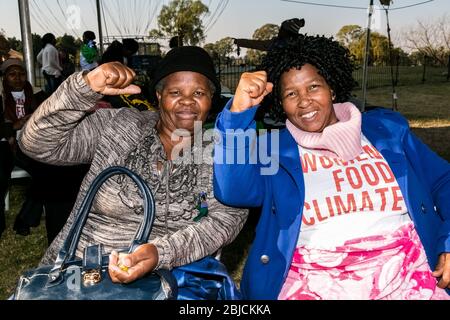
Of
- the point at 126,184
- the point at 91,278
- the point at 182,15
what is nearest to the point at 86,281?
the point at 91,278

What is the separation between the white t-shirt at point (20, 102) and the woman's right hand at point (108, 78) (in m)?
4.38

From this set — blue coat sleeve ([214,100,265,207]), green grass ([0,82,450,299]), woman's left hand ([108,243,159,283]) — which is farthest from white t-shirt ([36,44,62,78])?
woman's left hand ([108,243,159,283])

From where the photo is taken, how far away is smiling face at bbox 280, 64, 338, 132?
2393 millimetres

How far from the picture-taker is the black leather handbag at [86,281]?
1.68 metres

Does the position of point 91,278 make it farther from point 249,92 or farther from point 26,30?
point 26,30

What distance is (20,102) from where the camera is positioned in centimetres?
604

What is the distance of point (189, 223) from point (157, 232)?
6.1 inches

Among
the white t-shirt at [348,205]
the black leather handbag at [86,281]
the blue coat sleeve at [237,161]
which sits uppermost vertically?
the blue coat sleeve at [237,161]

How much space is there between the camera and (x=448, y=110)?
14664mm

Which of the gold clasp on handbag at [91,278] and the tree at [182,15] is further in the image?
the tree at [182,15]

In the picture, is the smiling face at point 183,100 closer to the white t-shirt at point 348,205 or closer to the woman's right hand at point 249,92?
the woman's right hand at point 249,92

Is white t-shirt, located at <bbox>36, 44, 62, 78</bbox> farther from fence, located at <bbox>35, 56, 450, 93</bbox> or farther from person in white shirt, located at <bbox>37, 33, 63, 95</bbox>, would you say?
fence, located at <bbox>35, 56, 450, 93</bbox>

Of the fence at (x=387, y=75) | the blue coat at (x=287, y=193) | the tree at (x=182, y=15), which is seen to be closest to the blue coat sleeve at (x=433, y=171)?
the blue coat at (x=287, y=193)

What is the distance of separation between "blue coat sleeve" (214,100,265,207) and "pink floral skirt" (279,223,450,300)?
344 millimetres
